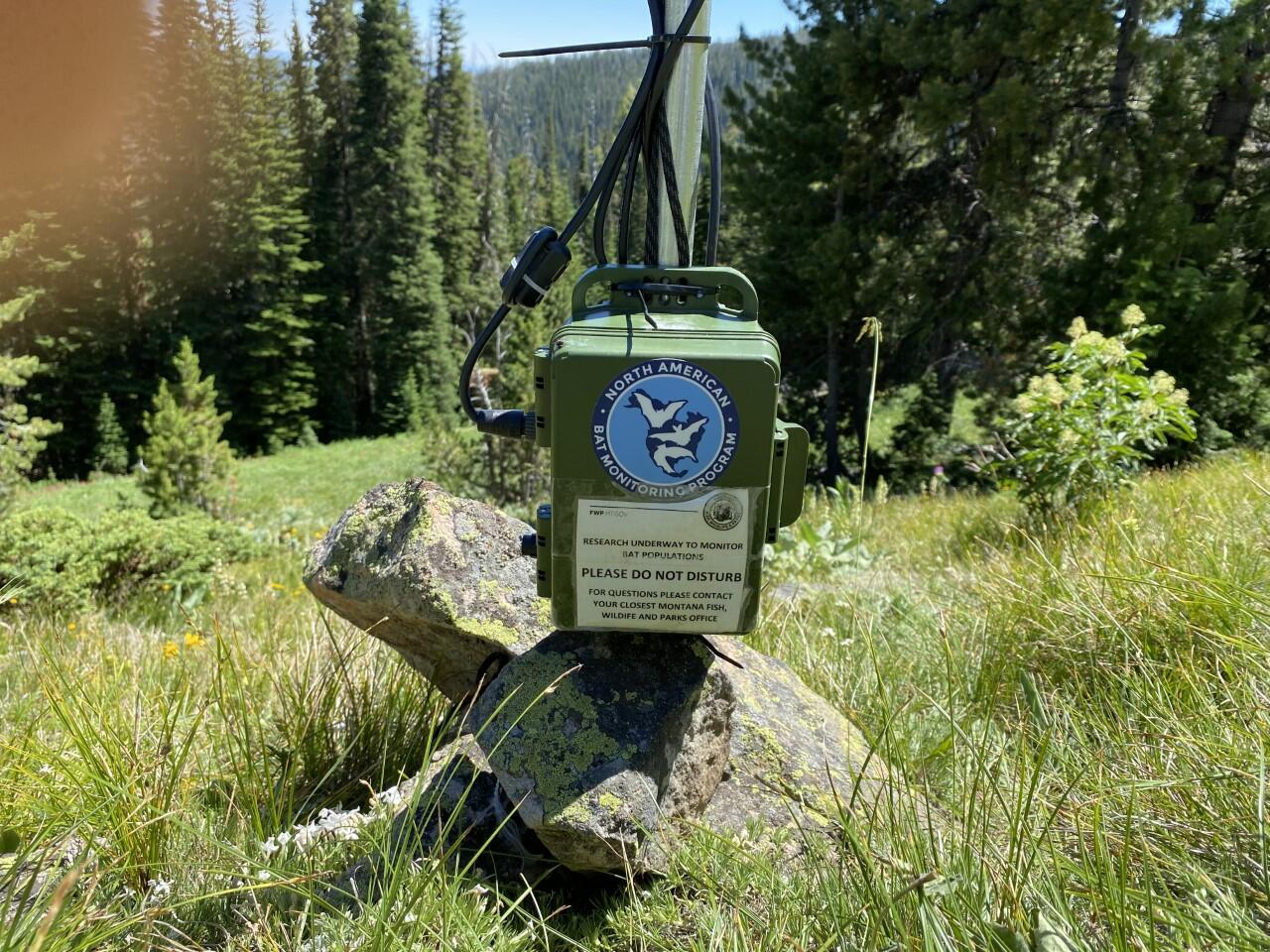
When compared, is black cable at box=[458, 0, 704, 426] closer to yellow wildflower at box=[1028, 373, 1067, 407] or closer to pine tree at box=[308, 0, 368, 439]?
yellow wildflower at box=[1028, 373, 1067, 407]

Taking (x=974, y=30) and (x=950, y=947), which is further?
(x=974, y=30)

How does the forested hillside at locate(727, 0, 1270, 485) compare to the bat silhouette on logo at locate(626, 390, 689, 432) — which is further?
the forested hillside at locate(727, 0, 1270, 485)

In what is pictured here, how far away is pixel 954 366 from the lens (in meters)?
14.5

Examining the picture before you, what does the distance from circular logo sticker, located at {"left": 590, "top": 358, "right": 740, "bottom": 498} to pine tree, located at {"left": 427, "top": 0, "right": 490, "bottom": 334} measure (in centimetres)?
4272

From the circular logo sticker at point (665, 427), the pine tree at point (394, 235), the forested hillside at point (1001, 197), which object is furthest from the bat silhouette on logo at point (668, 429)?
the pine tree at point (394, 235)

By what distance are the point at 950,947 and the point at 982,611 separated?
77.1 inches

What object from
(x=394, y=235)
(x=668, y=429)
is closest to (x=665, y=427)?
(x=668, y=429)

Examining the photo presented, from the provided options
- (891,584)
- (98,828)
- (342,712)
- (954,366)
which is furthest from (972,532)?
(954,366)

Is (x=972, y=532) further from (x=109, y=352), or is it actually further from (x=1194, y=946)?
(x=109, y=352)

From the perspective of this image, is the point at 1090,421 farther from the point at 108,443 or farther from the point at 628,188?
the point at 108,443

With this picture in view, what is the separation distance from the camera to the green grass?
4.39 ft

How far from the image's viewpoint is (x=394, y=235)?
3775 centimetres

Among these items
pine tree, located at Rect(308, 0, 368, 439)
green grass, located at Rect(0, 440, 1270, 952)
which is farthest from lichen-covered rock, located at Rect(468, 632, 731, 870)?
pine tree, located at Rect(308, 0, 368, 439)

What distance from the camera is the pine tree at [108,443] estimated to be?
30.7 metres
